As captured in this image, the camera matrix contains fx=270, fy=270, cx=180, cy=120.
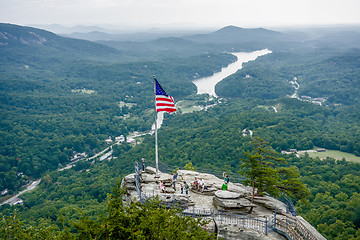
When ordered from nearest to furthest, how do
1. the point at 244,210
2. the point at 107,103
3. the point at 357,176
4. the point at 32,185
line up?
the point at 244,210
the point at 357,176
the point at 32,185
the point at 107,103

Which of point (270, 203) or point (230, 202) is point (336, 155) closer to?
point (270, 203)

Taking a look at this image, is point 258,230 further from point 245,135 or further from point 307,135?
point 307,135

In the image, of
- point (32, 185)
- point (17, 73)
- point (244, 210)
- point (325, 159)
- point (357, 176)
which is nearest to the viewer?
point (244, 210)

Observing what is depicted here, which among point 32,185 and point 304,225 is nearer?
point 304,225

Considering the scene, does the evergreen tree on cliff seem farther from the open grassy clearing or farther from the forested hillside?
the open grassy clearing

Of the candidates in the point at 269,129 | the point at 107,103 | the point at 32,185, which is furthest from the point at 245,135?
the point at 107,103

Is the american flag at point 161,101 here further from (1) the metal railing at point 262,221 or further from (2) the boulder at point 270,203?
(2) the boulder at point 270,203

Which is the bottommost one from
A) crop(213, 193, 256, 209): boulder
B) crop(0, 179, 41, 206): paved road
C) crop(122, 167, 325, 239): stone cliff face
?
crop(0, 179, 41, 206): paved road

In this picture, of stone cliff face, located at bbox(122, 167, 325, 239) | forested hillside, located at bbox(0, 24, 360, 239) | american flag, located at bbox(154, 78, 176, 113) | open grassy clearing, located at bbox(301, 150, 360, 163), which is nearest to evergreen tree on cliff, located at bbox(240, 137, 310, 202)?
stone cliff face, located at bbox(122, 167, 325, 239)
